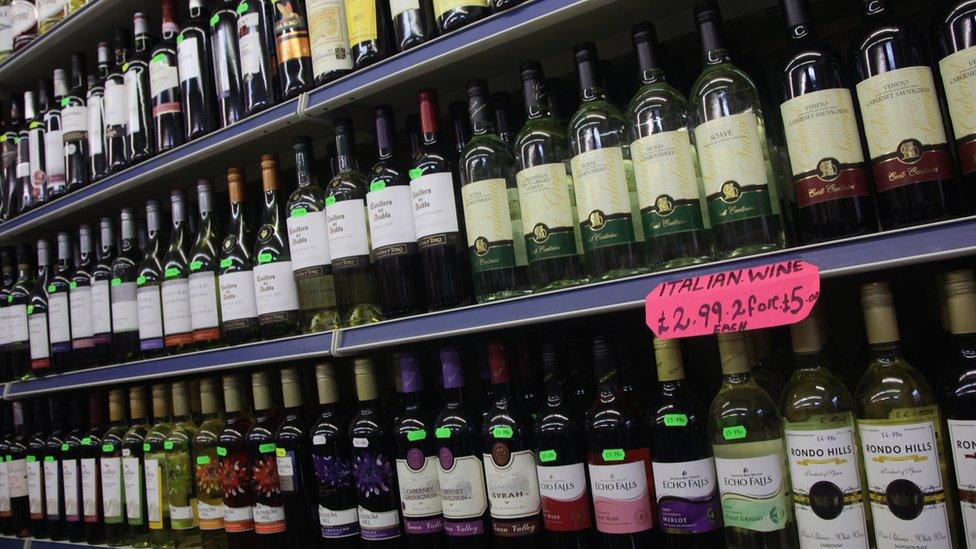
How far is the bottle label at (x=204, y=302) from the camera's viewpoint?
1722mm

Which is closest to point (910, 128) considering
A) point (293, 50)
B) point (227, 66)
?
point (293, 50)

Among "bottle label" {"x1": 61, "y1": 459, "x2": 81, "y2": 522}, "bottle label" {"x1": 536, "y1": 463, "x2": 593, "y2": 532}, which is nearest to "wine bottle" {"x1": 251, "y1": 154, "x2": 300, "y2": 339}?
"bottle label" {"x1": 536, "y1": 463, "x2": 593, "y2": 532}

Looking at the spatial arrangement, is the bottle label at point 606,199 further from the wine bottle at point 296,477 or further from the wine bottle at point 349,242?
the wine bottle at point 296,477

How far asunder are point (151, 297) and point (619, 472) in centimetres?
135

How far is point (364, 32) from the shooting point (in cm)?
145

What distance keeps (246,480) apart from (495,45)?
44.6 inches

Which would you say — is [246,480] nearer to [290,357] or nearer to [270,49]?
[290,357]

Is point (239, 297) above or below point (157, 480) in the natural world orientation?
above

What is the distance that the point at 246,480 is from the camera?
5.41 feet

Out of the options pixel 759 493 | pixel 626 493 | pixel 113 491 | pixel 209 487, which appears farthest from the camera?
pixel 113 491

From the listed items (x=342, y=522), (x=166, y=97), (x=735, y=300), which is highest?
(x=166, y=97)

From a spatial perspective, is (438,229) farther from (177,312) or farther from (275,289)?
(177,312)

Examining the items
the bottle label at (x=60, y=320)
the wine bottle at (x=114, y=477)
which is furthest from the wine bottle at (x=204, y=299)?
the bottle label at (x=60, y=320)

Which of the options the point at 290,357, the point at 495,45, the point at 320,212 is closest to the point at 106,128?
the point at 320,212
